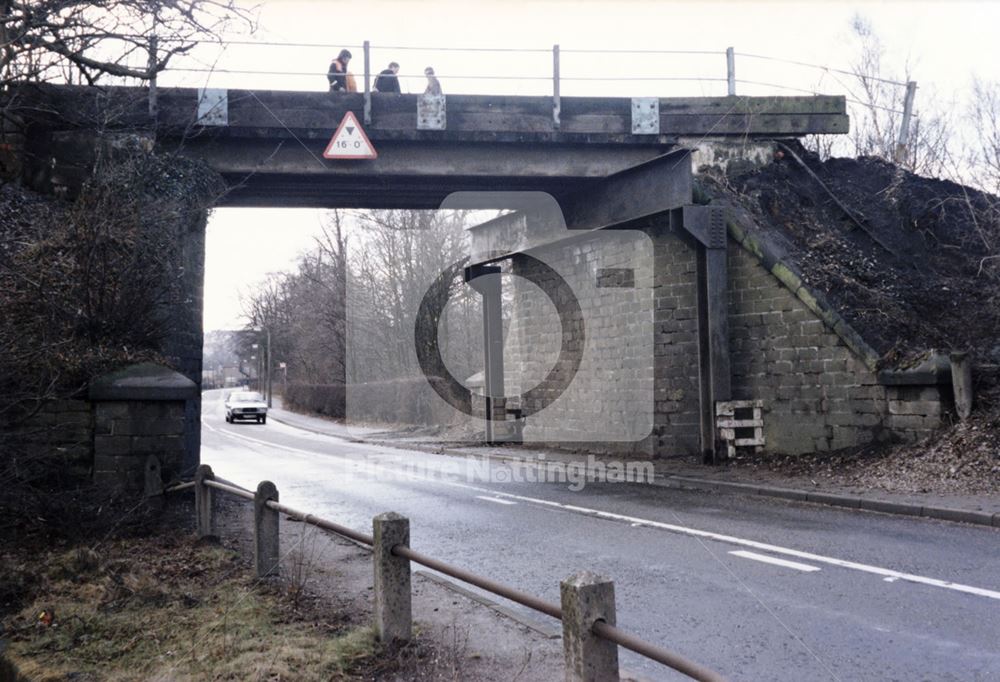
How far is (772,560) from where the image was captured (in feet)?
25.0

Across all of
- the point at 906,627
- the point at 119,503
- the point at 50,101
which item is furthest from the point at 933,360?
the point at 50,101

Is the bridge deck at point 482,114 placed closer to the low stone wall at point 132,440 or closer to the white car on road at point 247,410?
the low stone wall at point 132,440

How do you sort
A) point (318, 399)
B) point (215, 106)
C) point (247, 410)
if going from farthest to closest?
1. point (318, 399)
2. point (247, 410)
3. point (215, 106)

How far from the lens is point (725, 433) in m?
14.4

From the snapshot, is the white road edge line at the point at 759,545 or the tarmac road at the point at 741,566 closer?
the tarmac road at the point at 741,566

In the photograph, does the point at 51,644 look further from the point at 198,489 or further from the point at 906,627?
the point at 906,627

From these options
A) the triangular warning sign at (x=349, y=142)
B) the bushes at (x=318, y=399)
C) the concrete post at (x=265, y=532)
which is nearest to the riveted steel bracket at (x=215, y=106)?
the triangular warning sign at (x=349, y=142)

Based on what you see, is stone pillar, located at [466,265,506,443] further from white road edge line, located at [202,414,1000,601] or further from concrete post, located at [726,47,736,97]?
concrete post, located at [726,47,736,97]

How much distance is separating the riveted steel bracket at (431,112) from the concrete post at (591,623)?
493 inches

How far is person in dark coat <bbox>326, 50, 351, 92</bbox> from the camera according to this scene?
1608 centimetres

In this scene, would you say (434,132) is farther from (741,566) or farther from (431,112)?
(741,566)

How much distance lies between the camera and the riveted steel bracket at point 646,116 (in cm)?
1548

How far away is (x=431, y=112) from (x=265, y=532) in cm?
984

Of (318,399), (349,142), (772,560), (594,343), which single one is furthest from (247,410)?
(772,560)
